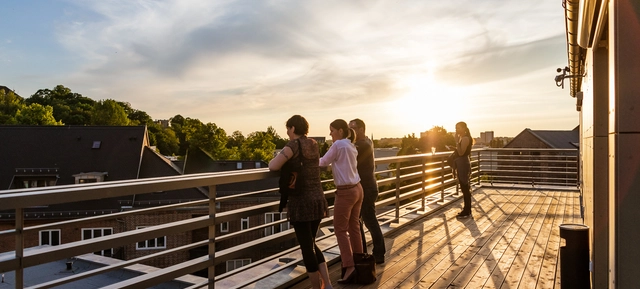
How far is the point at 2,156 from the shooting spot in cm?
5144

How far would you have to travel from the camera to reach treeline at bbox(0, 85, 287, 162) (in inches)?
3135

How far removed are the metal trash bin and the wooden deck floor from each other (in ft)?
2.78

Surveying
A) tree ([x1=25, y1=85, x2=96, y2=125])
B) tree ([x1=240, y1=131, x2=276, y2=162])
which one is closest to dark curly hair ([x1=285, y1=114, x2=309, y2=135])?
tree ([x1=240, y1=131, x2=276, y2=162])

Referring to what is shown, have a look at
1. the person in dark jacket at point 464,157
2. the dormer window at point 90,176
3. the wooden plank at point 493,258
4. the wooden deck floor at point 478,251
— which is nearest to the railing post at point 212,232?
the wooden deck floor at point 478,251

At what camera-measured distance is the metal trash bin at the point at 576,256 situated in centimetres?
407

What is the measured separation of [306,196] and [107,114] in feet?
327

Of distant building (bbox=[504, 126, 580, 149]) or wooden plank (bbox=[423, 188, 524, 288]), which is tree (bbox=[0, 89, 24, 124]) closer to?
distant building (bbox=[504, 126, 580, 149])

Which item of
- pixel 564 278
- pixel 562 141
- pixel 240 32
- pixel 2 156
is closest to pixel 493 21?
pixel 564 278

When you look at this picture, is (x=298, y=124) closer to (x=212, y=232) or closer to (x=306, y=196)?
(x=306, y=196)

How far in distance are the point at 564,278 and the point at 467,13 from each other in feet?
31.1

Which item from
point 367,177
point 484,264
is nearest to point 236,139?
point 484,264

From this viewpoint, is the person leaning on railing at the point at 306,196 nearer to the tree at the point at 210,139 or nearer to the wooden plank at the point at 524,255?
the wooden plank at the point at 524,255

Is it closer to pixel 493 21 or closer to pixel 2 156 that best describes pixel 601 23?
pixel 493 21

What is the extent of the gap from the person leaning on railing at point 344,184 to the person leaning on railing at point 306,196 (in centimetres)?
48
